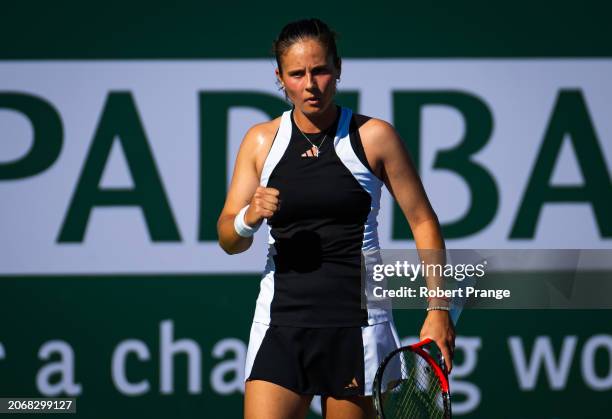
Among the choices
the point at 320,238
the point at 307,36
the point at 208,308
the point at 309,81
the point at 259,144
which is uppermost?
the point at 307,36

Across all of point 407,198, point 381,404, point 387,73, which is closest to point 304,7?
point 387,73

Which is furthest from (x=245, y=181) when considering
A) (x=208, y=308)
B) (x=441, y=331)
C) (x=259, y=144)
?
(x=208, y=308)

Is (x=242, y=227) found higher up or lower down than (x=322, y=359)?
higher up

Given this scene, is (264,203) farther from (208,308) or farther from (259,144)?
(208,308)

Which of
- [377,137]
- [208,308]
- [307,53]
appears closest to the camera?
[307,53]

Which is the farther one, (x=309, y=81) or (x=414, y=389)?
(x=414, y=389)

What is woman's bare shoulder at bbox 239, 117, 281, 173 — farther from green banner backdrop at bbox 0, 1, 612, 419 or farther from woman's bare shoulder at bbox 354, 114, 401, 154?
green banner backdrop at bbox 0, 1, 612, 419

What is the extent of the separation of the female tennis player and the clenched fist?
0.07 m

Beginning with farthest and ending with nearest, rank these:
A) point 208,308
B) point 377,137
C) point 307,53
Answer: point 208,308 → point 377,137 → point 307,53

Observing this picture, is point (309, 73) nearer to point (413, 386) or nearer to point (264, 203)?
point (264, 203)

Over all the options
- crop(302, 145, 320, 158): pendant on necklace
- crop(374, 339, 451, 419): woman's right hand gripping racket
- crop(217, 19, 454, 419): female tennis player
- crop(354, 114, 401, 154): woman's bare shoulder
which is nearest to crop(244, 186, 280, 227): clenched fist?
crop(217, 19, 454, 419): female tennis player

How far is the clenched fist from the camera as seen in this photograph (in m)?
2.83

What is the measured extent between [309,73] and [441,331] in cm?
76

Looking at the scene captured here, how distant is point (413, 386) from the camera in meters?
3.10
